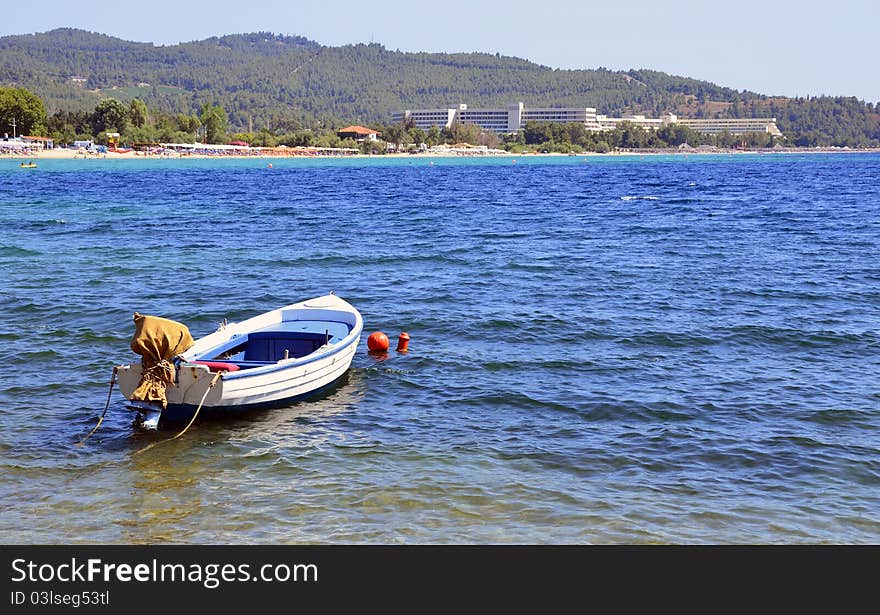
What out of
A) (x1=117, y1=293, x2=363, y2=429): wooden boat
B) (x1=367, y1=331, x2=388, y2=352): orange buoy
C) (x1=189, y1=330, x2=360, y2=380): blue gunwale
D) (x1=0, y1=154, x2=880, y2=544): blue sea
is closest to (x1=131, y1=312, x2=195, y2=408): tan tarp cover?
(x1=117, y1=293, x2=363, y2=429): wooden boat

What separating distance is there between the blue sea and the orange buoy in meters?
0.26

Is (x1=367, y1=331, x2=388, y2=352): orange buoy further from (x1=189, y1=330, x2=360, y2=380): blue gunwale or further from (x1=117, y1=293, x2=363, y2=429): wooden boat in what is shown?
(x1=189, y1=330, x2=360, y2=380): blue gunwale

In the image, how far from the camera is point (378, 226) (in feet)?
172

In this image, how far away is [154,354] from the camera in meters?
15.9

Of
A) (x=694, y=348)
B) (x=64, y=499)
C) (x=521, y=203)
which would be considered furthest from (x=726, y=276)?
(x=521, y=203)

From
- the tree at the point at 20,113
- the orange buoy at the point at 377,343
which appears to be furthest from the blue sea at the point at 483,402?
the tree at the point at 20,113

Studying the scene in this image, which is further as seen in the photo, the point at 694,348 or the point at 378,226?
the point at 378,226

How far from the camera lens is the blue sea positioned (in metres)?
12.7

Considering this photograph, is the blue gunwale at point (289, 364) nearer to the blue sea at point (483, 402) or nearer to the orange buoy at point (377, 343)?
the blue sea at point (483, 402)

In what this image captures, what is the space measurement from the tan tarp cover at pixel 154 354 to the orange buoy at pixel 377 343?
6434mm

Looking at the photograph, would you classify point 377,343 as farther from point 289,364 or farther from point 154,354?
point 154,354

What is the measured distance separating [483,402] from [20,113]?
188m
